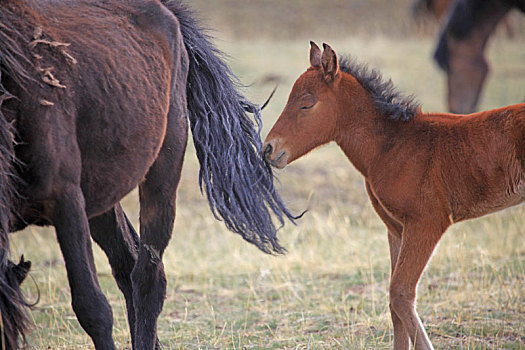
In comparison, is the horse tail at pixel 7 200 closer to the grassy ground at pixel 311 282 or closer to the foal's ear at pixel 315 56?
the grassy ground at pixel 311 282

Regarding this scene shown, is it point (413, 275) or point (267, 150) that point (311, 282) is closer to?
point (267, 150)

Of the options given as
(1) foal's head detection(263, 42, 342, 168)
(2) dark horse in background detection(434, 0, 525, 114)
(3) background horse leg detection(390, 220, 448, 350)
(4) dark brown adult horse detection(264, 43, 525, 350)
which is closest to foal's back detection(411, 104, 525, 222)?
(4) dark brown adult horse detection(264, 43, 525, 350)

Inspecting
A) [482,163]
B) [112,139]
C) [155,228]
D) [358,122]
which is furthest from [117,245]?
[482,163]

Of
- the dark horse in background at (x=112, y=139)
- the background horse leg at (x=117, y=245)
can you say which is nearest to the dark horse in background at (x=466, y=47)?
the dark horse in background at (x=112, y=139)

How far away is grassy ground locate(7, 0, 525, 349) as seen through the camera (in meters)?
4.18

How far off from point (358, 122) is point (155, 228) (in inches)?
53.1

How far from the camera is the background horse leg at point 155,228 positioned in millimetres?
3703

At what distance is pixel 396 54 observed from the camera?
18797 millimetres

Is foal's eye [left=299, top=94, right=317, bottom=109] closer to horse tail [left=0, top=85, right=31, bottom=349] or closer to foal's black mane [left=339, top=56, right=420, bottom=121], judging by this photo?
foal's black mane [left=339, top=56, right=420, bottom=121]

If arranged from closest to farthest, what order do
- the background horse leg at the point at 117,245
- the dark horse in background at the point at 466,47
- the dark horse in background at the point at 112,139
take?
the dark horse in background at the point at 112,139 < the background horse leg at the point at 117,245 < the dark horse in background at the point at 466,47

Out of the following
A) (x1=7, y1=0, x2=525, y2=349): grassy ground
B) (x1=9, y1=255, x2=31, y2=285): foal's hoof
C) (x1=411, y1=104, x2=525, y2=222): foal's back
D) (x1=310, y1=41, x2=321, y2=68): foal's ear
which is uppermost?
(x1=310, y1=41, x2=321, y2=68): foal's ear

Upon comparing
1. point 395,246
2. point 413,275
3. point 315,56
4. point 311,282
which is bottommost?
point 311,282

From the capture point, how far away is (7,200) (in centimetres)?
263

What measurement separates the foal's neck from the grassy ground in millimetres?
1046
